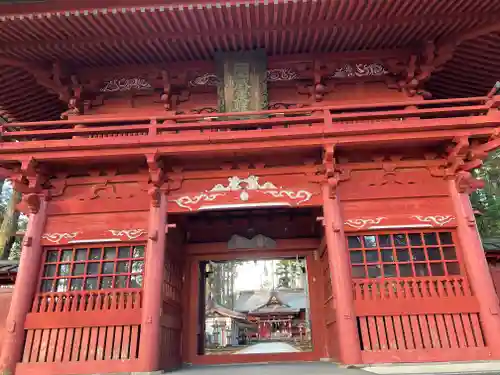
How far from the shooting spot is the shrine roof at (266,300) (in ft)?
120

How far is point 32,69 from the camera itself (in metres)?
8.53

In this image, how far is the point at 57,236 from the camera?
302 inches

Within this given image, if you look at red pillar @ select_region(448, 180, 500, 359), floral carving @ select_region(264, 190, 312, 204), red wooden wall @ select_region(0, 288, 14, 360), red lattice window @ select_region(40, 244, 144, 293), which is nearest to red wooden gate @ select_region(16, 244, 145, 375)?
red lattice window @ select_region(40, 244, 144, 293)

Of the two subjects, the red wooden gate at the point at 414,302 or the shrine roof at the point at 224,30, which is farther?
the shrine roof at the point at 224,30

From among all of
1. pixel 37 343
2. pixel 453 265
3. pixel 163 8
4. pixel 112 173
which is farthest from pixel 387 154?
pixel 37 343

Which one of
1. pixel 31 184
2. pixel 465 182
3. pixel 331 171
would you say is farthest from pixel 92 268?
pixel 465 182

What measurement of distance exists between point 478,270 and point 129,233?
6.90 m

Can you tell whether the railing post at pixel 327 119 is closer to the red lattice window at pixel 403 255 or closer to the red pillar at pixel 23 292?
the red lattice window at pixel 403 255

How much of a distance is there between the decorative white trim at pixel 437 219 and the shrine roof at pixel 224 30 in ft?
13.0

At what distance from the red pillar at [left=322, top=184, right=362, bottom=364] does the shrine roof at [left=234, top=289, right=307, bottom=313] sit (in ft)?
97.3

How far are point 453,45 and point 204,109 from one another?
5876 mm

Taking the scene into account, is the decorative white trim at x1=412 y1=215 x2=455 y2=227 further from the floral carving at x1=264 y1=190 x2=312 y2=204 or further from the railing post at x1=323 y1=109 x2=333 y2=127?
the railing post at x1=323 y1=109 x2=333 y2=127

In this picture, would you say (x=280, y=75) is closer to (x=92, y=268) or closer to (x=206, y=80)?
(x=206, y=80)

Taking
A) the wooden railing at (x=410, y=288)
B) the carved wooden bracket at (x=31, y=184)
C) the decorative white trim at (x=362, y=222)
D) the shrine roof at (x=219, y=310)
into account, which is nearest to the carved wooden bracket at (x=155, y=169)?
the carved wooden bracket at (x=31, y=184)
